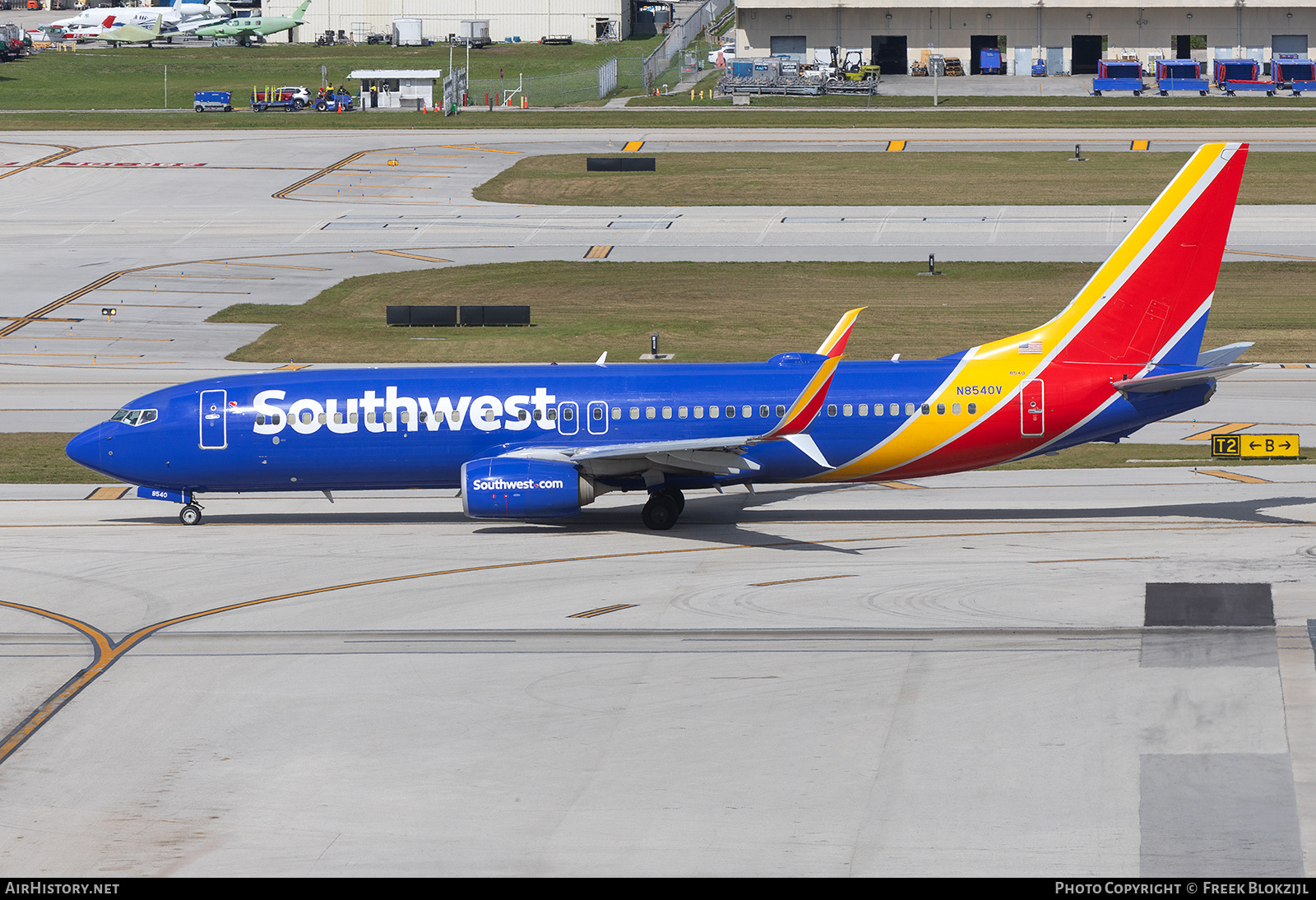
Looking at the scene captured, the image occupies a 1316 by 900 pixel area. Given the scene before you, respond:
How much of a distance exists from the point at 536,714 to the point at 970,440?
1725cm

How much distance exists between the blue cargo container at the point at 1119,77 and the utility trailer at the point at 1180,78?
1.86 meters

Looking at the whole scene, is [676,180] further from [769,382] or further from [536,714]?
[536,714]


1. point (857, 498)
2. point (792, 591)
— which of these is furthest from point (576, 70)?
point (792, 591)

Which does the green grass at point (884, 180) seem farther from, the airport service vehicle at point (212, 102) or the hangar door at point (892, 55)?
the hangar door at point (892, 55)

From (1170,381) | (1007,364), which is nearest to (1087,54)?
(1007,364)

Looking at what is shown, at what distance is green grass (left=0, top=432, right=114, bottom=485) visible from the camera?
4569 centimetres

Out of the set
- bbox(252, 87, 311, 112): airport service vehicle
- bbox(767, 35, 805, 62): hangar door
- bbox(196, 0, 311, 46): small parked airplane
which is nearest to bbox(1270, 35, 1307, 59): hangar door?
bbox(767, 35, 805, 62): hangar door

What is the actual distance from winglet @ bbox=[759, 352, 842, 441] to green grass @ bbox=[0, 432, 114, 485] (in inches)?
852

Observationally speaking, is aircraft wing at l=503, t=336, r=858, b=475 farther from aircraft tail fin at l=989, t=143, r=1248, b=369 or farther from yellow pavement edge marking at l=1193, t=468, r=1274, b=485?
yellow pavement edge marking at l=1193, t=468, r=1274, b=485

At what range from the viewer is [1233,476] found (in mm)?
44000

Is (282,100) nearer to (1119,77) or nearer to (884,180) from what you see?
(884,180)

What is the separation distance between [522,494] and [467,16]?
137753 mm

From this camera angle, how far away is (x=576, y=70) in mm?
146500

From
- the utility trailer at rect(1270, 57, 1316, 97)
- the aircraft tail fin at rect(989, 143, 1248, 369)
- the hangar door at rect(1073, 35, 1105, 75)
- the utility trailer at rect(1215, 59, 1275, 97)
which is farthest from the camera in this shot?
the hangar door at rect(1073, 35, 1105, 75)
